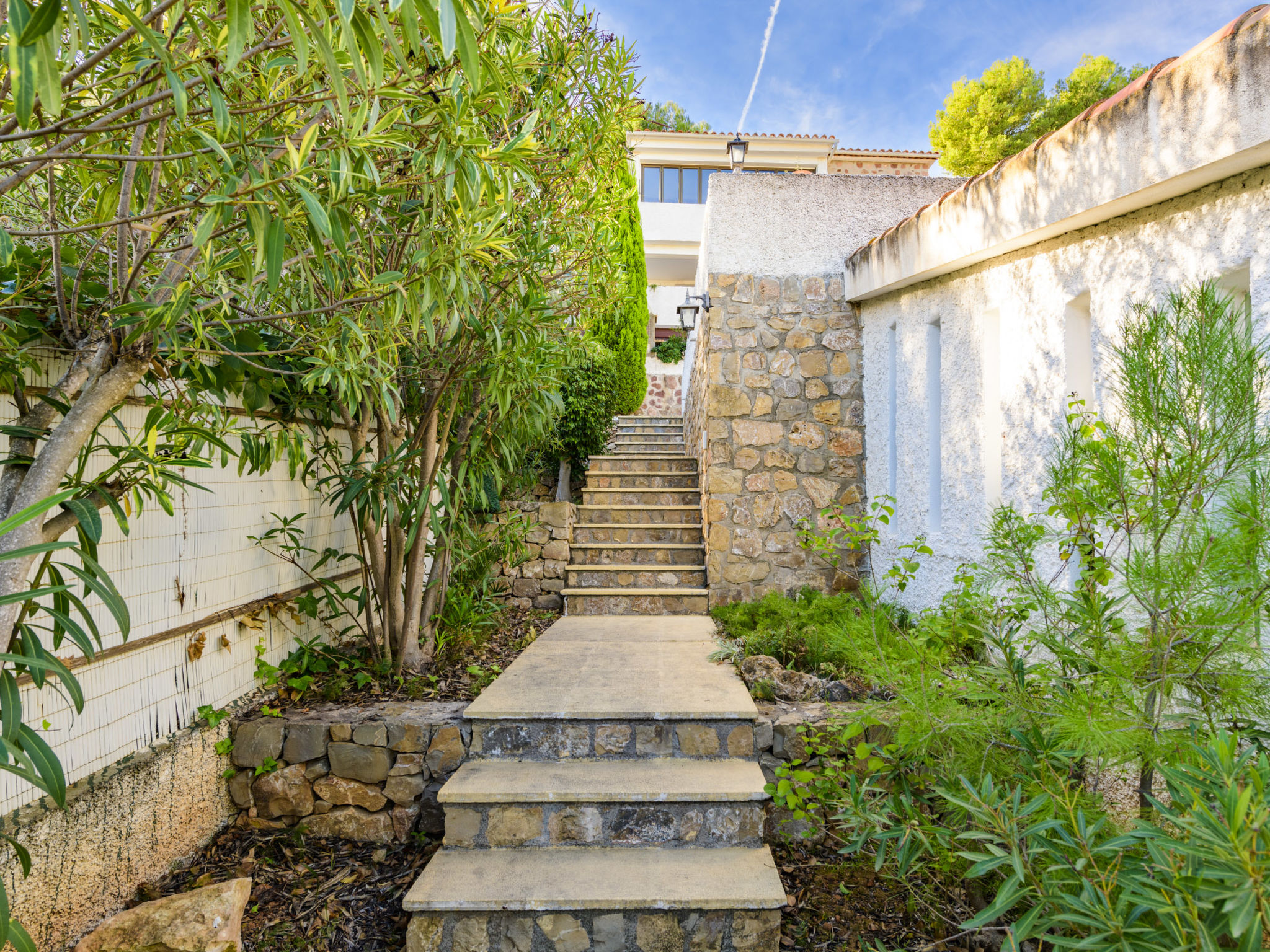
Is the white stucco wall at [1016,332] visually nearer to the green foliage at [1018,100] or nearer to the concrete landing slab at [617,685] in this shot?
the concrete landing slab at [617,685]

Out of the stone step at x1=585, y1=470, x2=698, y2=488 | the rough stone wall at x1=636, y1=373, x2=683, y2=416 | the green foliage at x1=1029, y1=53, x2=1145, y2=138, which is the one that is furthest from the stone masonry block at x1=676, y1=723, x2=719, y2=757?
the green foliage at x1=1029, y1=53, x2=1145, y2=138

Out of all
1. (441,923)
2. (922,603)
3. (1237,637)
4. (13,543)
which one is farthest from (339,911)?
(922,603)

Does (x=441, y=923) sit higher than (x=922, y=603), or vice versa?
(x=922, y=603)

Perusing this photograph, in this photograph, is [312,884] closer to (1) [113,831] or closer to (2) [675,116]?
(1) [113,831]

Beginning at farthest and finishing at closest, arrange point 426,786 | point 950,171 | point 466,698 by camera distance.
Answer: point 950,171, point 466,698, point 426,786

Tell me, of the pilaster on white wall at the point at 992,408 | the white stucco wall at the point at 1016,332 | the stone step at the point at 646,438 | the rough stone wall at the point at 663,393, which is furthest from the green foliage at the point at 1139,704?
the rough stone wall at the point at 663,393

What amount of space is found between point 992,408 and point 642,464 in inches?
135

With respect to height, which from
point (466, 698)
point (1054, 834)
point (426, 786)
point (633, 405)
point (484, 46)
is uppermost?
point (484, 46)

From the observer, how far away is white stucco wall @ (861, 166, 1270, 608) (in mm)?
1886

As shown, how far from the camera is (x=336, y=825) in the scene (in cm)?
258

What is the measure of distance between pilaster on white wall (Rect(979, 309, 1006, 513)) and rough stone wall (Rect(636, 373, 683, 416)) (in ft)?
27.0

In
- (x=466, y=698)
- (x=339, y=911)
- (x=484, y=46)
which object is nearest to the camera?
(x=484, y=46)

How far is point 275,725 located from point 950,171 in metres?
17.7

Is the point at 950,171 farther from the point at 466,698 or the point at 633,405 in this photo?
the point at 466,698
